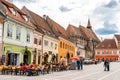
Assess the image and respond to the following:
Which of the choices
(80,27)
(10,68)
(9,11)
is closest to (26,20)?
(9,11)

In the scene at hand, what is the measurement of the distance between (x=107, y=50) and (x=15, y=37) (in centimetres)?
8548

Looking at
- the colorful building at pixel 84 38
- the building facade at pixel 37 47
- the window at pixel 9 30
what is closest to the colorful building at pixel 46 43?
the building facade at pixel 37 47

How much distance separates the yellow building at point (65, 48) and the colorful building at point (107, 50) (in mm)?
42751

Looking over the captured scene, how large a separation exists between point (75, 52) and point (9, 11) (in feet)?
154

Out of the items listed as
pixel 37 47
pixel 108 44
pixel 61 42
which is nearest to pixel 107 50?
pixel 108 44

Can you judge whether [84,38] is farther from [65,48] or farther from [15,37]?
[15,37]

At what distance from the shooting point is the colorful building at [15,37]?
1384 inches

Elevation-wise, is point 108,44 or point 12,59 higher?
point 108,44

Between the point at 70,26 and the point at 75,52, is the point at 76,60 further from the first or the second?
the point at 70,26

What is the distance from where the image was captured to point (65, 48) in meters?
67.2

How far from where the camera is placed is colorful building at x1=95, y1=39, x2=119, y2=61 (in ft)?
391

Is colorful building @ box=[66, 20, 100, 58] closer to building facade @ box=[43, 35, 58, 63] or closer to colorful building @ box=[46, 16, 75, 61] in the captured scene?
colorful building @ box=[46, 16, 75, 61]

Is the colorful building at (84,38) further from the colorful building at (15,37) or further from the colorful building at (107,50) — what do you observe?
the colorful building at (15,37)

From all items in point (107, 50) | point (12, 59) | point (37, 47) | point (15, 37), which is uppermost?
point (107, 50)
